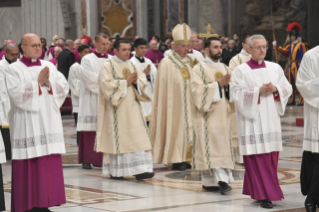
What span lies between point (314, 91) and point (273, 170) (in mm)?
956

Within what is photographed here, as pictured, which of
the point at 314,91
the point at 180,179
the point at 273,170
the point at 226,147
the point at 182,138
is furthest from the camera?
the point at 182,138

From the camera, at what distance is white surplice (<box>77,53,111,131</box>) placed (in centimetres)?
888

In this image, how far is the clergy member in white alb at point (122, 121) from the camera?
7898 mm

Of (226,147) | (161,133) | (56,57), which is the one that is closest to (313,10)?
(56,57)

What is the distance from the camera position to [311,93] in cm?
571

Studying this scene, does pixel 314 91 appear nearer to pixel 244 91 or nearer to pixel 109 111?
pixel 244 91

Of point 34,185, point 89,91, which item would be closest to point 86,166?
point 89,91

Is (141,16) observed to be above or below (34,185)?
above

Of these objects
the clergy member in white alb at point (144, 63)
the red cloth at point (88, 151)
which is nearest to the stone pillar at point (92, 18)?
the clergy member in white alb at point (144, 63)

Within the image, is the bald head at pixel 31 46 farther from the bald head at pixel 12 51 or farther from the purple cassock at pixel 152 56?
the purple cassock at pixel 152 56

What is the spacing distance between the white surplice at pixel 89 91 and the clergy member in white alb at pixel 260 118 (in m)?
2.92

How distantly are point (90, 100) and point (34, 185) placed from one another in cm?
322

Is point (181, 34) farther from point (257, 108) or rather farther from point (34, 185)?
point (34, 185)

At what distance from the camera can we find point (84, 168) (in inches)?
355
